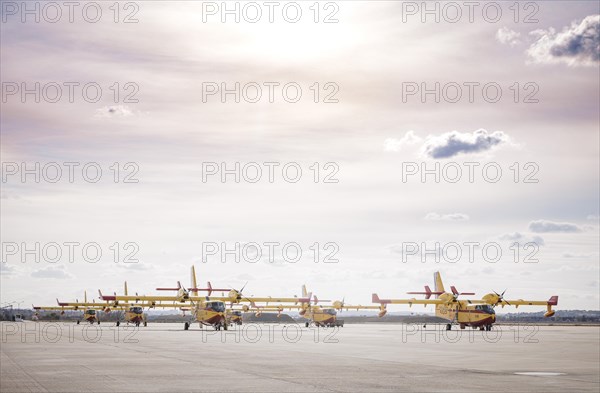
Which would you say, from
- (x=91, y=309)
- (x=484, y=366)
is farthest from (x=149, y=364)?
(x=91, y=309)

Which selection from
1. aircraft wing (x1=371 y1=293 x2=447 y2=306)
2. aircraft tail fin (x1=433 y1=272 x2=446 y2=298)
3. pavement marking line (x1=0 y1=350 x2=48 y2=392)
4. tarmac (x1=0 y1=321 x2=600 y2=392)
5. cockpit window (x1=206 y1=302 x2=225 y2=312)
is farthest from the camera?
aircraft tail fin (x1=433 y1=272 x2=446 y2=298)

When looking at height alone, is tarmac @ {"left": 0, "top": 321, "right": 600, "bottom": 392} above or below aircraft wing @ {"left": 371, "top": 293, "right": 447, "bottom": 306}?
above

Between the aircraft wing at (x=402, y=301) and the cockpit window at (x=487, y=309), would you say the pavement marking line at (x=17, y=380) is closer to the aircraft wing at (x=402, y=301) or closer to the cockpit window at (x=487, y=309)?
the cockpit window at (x=487, y=309)

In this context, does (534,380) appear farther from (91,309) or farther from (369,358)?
(91,309)

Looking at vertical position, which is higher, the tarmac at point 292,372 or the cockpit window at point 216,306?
the tarmac at point 292,372

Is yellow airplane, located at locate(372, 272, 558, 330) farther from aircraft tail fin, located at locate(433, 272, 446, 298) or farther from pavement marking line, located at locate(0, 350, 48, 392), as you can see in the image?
pavement marking line, located at locate(0, 350, 48, 392)

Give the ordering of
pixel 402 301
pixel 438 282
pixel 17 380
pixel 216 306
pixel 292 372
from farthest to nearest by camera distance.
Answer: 1. pixel 438 282
2. pixel 402 301
3. pixel 216 306
4. pixel 292 372
5. pixel 17 380

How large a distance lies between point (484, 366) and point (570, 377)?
456 cm

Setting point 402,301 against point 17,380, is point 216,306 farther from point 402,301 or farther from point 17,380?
point 17,380

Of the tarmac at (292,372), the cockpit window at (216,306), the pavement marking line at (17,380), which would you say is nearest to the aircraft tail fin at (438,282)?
the cockpit window at (216,306)

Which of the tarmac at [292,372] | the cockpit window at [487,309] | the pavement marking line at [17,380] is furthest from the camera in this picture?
the cockpit window at [487,309]

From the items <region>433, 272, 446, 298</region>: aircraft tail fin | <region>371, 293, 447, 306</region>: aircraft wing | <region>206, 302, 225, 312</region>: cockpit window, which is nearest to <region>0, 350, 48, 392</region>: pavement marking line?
<region>206, 302, 225, 312</region>: cockpit window

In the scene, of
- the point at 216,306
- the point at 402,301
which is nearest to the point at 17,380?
the point at 216,306

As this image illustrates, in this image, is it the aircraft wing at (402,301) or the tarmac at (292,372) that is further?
the aircraft wing at (402,301)
